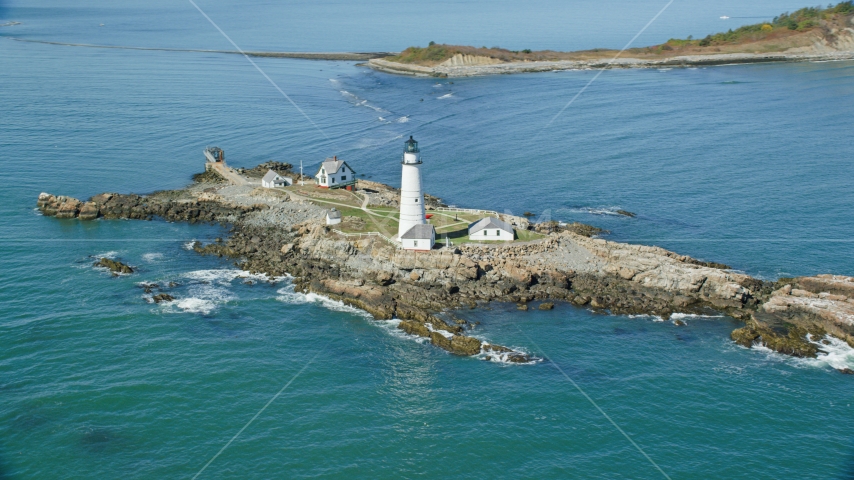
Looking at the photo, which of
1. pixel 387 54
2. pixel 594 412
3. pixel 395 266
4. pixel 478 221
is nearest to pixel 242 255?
pixel 395 266

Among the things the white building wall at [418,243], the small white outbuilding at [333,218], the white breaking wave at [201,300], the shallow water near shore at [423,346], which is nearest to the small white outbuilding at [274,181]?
the shallow water near shore at [423,346]

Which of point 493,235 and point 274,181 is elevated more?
point 274,181

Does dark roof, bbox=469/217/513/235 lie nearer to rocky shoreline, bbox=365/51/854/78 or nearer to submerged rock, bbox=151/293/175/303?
submerged rock, bbox=151/293/175/303

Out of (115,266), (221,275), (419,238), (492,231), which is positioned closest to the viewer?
(419,238)

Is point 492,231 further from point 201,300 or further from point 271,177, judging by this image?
point 271,177

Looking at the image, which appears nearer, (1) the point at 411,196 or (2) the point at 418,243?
(2) the point at 418,243

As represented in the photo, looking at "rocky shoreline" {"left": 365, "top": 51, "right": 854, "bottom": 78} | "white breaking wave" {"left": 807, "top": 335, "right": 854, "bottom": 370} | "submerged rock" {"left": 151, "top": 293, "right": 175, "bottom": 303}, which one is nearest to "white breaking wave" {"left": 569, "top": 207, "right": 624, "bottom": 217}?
"white breaking wave" {"left": 807, "top": 335, "right": 854, "bottom": 370}

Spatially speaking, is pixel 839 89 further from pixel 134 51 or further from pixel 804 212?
pixel 134 51

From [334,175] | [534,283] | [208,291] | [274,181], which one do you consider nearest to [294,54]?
[274,181]
